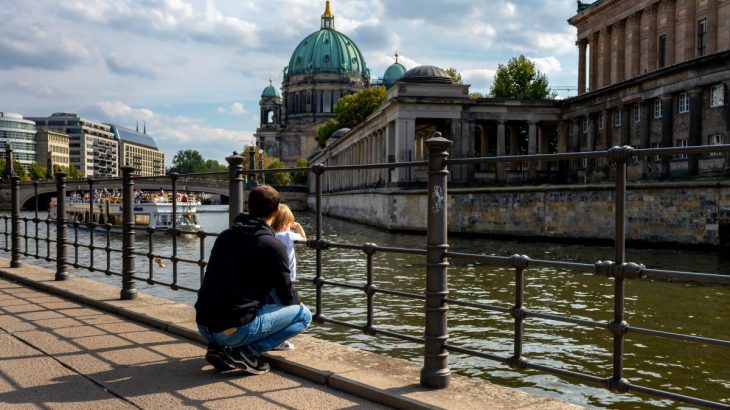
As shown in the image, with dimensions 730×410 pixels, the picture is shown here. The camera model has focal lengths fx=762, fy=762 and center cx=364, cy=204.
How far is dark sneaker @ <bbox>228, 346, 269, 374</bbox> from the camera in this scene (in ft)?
18.7

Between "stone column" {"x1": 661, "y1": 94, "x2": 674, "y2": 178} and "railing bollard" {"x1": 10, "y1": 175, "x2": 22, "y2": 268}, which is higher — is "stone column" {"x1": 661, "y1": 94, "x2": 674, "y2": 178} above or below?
above

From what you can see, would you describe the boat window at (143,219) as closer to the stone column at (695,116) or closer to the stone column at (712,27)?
the stone column at (695,116)

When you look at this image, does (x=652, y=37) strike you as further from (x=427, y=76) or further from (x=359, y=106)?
(x=359, y=106)

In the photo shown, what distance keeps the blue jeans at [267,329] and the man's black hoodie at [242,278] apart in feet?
0.27

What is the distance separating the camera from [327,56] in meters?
155

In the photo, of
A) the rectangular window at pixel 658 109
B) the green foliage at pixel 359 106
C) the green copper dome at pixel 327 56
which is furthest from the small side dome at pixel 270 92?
the rectangular window at pixel 658 109

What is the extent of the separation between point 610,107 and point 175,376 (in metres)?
46.3

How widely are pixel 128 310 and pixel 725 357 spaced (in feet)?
27.8

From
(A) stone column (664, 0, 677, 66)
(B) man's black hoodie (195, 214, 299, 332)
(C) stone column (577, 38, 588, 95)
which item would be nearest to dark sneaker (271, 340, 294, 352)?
(B) man's black hoodie (195, 214, 299, 332)

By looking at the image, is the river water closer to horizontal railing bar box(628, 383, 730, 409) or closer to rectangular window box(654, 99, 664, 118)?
horizontal railing bar box(628, 383, 730, 409)

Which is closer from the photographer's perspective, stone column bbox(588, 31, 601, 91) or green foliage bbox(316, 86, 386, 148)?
stone column bbox(588, 31, 601, 91)

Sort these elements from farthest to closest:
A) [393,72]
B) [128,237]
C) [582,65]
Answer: [393,72] → [582,65] → [128,237]

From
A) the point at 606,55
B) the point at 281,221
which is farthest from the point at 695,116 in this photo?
the point at 281,221

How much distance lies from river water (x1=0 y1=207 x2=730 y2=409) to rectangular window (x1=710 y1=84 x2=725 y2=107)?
43.3 feet
